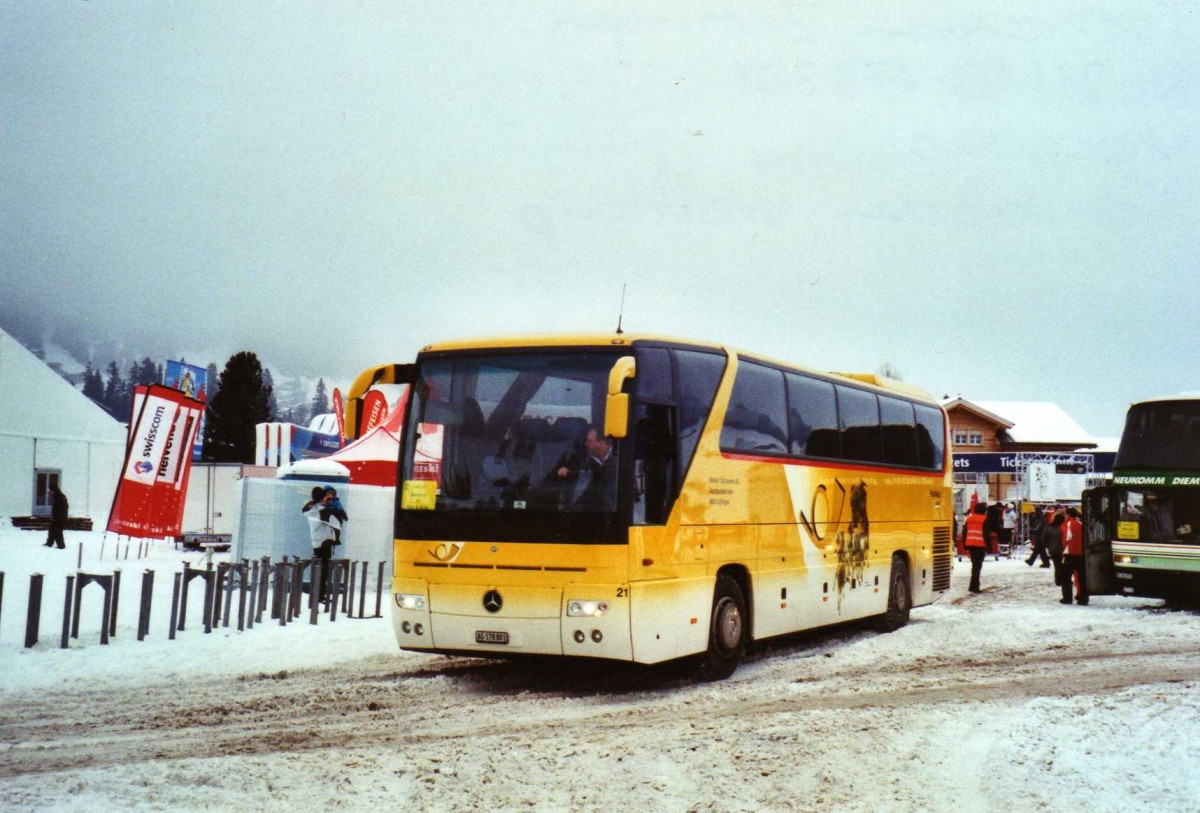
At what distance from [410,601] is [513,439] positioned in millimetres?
1819

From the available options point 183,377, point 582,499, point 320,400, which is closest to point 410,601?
point 582,499

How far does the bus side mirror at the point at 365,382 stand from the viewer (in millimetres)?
10883

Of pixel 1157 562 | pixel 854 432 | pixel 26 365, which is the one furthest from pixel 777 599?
pixel 26 365

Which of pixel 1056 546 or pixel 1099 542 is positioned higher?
pixel 1099 542

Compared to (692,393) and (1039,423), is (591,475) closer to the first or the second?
(692,393)

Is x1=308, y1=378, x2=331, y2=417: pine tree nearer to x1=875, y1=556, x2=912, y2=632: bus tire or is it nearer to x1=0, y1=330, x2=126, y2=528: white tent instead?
x1=0, y1=330, x2=126, y2=528: white tent

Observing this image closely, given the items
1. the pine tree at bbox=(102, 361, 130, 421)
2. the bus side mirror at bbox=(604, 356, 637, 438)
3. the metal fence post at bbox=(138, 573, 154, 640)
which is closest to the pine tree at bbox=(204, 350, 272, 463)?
the pine tree at bbox=(102, 361, 130, 421)

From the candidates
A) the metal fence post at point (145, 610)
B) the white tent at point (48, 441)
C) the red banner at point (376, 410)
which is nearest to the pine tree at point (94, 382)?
the white tent at point (48, 441)

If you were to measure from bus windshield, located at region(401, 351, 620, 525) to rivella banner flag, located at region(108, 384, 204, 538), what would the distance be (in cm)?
1371

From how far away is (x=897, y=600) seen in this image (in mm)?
17141

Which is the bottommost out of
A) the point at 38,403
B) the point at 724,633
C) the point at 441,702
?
the point at 441,702

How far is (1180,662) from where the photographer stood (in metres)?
12.9

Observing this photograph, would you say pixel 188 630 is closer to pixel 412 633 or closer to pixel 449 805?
pixel 412 633

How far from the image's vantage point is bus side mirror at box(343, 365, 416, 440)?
10883 mm
